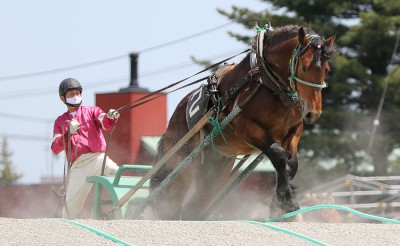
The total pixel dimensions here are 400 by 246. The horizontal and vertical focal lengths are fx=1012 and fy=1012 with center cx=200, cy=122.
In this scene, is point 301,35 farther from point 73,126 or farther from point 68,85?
point 68,85

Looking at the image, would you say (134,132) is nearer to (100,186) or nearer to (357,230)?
(100,186)

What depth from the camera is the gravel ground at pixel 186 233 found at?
7.48 meters

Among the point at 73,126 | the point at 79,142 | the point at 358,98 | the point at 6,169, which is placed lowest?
the point at 6,169

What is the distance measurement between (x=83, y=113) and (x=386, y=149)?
52.1ft

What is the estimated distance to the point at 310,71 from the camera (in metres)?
9.09

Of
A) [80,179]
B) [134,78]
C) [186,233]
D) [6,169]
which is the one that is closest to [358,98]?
[134,78]

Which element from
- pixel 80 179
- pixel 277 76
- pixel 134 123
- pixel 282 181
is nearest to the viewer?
pixel 282 181

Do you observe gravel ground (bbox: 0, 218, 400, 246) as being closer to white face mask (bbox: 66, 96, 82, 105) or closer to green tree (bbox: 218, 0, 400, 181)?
white face mask (bbox: 66, 96, 82, 105)

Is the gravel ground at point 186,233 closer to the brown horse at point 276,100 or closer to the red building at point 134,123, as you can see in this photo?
the brown horse at point 276,100

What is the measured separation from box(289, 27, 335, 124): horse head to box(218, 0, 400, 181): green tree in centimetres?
1640

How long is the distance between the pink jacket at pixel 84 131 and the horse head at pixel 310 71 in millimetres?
2558

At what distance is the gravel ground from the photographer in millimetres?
7480

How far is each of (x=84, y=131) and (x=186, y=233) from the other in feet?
11.9

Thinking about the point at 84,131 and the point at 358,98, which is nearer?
the point at 84,131
